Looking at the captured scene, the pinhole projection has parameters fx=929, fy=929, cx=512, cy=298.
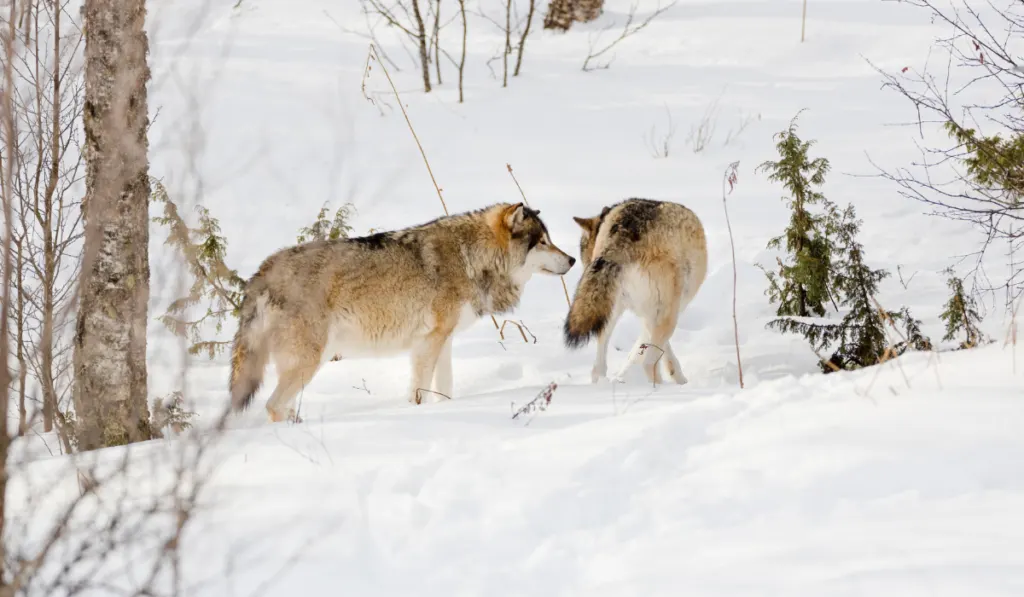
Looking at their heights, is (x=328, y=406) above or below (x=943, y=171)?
below

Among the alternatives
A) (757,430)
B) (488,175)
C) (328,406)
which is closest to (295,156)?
(488,175)

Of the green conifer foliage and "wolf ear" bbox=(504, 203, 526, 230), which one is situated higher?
"wolf ear" bbox=(504, 203, 526, 230)

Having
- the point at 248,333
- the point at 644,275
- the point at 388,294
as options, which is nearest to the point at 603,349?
the point at 644,275

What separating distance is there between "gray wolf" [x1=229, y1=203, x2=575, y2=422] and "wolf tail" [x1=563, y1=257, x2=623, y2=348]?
70 cm

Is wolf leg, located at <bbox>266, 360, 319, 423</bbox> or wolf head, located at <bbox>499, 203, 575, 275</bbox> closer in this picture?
→ wolf leg, located at <bbox>266, 360, 319, 423</bbox>

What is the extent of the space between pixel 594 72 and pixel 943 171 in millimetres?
6189

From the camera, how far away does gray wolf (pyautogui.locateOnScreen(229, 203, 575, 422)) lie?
19.1 ft

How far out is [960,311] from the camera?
22.2 feet

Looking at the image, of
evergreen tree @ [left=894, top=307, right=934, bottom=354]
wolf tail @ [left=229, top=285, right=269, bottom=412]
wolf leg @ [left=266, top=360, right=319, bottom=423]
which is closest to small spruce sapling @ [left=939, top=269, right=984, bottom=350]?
evergreen tree @ [left=894, top=307, right=934, bottom=354]

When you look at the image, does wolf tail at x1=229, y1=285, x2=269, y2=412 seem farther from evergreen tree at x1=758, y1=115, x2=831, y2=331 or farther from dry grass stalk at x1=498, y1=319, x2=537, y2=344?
evergreen tree at x1=758, y1=115, x2=831, y2=331

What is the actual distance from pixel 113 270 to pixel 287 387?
1.26 meters

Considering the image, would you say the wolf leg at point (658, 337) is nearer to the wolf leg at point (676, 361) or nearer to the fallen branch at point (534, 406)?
the wolf leg at point (676, 361)

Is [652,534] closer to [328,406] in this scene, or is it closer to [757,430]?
[757,430]

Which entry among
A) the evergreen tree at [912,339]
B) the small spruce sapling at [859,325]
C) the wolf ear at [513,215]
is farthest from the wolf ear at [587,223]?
the evergreen tree at [912,339]
